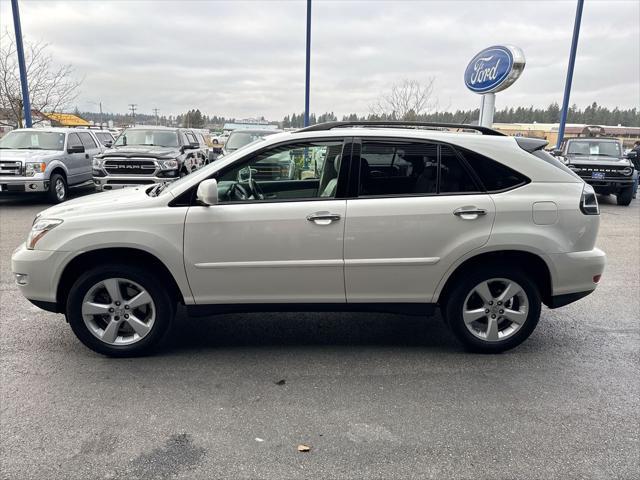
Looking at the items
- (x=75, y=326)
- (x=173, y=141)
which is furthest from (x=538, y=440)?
(x=173, y=141)

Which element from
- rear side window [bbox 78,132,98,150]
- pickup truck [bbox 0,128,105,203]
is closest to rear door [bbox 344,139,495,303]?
pickup truck [bbox 0,128,105,203]

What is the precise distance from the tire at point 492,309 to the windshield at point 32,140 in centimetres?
1157

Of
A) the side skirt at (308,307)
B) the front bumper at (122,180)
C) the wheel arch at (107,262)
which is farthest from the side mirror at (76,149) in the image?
the side skirt at (308,307)

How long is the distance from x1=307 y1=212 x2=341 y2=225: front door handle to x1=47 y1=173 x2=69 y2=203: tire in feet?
32.4

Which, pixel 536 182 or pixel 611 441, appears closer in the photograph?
pixel 611 441

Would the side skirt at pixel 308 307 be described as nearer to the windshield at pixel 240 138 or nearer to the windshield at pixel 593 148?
the windshield at pixel 240 138

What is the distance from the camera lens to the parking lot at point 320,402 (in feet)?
8.32

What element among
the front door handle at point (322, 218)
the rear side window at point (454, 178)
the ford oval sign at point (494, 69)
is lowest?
the front door handle at point (322, 218)

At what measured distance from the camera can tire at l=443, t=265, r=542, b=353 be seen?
3.65 m

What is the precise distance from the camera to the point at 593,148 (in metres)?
14.0

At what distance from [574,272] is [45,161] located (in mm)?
11305

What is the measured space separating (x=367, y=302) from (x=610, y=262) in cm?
511

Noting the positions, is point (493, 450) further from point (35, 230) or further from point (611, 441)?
point (35, 230)

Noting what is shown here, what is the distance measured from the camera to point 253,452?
103 inches
